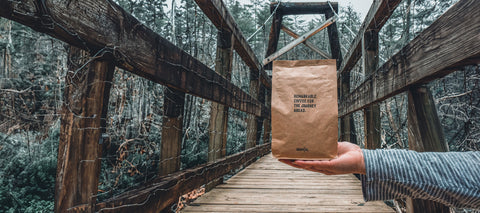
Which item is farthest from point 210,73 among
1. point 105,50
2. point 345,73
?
point 345,73

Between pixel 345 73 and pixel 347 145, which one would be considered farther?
pixel 345 73

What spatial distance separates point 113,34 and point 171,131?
0.57 m

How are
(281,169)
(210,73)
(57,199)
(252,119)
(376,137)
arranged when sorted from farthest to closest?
(252,119)
(281,169)
(376,137)
(210,73)
(57,199)

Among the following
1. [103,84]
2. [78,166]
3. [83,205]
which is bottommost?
[83,205]

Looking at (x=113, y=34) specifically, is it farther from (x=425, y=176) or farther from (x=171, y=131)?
(x=425, y=176)

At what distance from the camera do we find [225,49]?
2031mm

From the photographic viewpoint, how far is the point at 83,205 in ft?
2.04

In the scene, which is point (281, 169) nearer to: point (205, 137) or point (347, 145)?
point (347, 145)

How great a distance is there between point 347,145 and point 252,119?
2.82 meters

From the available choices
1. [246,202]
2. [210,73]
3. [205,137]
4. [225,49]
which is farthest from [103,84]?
[205,137]

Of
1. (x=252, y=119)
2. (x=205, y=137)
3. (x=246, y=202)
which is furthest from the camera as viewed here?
(x=205, y=137)

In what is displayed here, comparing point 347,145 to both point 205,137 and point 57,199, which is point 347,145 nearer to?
point 57,199

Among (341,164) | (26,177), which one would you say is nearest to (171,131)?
(341,164)

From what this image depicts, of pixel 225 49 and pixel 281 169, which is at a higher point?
pixel 225 49
